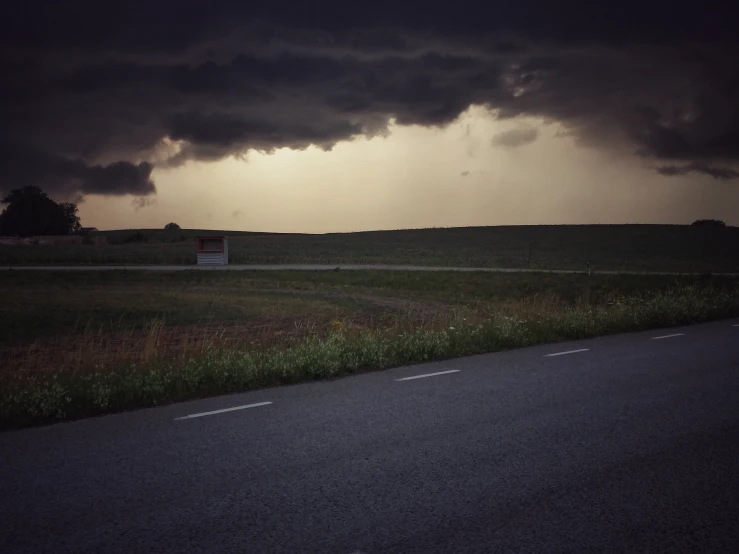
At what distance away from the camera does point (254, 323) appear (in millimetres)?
20453

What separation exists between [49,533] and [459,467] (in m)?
3.03

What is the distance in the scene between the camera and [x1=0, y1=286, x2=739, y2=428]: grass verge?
7789 millimetres

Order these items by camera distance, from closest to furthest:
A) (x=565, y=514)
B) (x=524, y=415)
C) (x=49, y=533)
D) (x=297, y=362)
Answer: (x=49, y=533)
(x=565, y=514)
(x=524, y=415)
(x=297, y=362)

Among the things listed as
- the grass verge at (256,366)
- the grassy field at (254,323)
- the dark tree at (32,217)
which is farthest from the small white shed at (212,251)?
the dark tree at (32,217)

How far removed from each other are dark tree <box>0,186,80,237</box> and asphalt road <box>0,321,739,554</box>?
120115mm

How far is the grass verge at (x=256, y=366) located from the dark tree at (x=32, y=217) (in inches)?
4545

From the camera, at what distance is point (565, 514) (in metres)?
4.54

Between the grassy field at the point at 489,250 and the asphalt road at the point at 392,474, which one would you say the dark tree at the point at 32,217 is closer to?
the grassy field at the point at 489,250

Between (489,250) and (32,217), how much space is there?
81.0 meters

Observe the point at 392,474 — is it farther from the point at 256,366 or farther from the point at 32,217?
the point at 32,217

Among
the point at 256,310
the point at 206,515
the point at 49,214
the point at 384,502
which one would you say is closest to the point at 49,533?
the point at 206,515

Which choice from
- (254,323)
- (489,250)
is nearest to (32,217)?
(489,250)

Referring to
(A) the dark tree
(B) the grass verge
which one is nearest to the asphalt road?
(B) the grass verge

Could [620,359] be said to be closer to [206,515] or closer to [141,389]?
[141,389]
